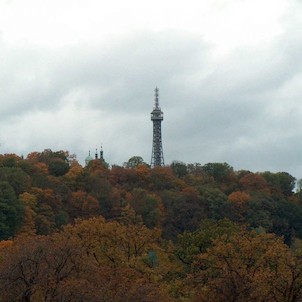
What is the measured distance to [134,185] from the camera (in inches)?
5010

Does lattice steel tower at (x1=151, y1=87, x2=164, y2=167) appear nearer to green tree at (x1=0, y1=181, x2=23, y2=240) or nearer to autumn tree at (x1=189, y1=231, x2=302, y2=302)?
green tree at (x1=0, y1=181, x2=23, y2=240)

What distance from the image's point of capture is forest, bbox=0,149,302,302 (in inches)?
1863

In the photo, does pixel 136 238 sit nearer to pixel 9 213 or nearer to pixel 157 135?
pixel 9 213

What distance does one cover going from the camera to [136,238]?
63625 mm

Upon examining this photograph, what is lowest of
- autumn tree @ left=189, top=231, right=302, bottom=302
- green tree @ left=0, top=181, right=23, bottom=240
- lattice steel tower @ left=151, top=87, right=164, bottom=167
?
autumn tree @ left=189, top=231, right=302, bottom=302

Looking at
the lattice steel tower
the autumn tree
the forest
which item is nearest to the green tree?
the forest

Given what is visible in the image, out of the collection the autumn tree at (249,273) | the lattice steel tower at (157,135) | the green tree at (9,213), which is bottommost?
the autumn tree at (249,273)

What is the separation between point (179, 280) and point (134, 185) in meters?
69.4

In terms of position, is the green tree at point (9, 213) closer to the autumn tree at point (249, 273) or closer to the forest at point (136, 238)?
the forest at point (136, 238)

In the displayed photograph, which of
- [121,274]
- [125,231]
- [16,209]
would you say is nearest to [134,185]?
[16,209]

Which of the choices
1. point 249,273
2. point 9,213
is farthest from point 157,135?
point 249,273

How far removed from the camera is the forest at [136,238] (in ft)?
155

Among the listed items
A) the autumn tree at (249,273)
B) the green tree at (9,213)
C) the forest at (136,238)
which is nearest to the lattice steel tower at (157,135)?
the forest at (136,238)

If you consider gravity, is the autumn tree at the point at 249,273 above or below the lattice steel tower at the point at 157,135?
below
